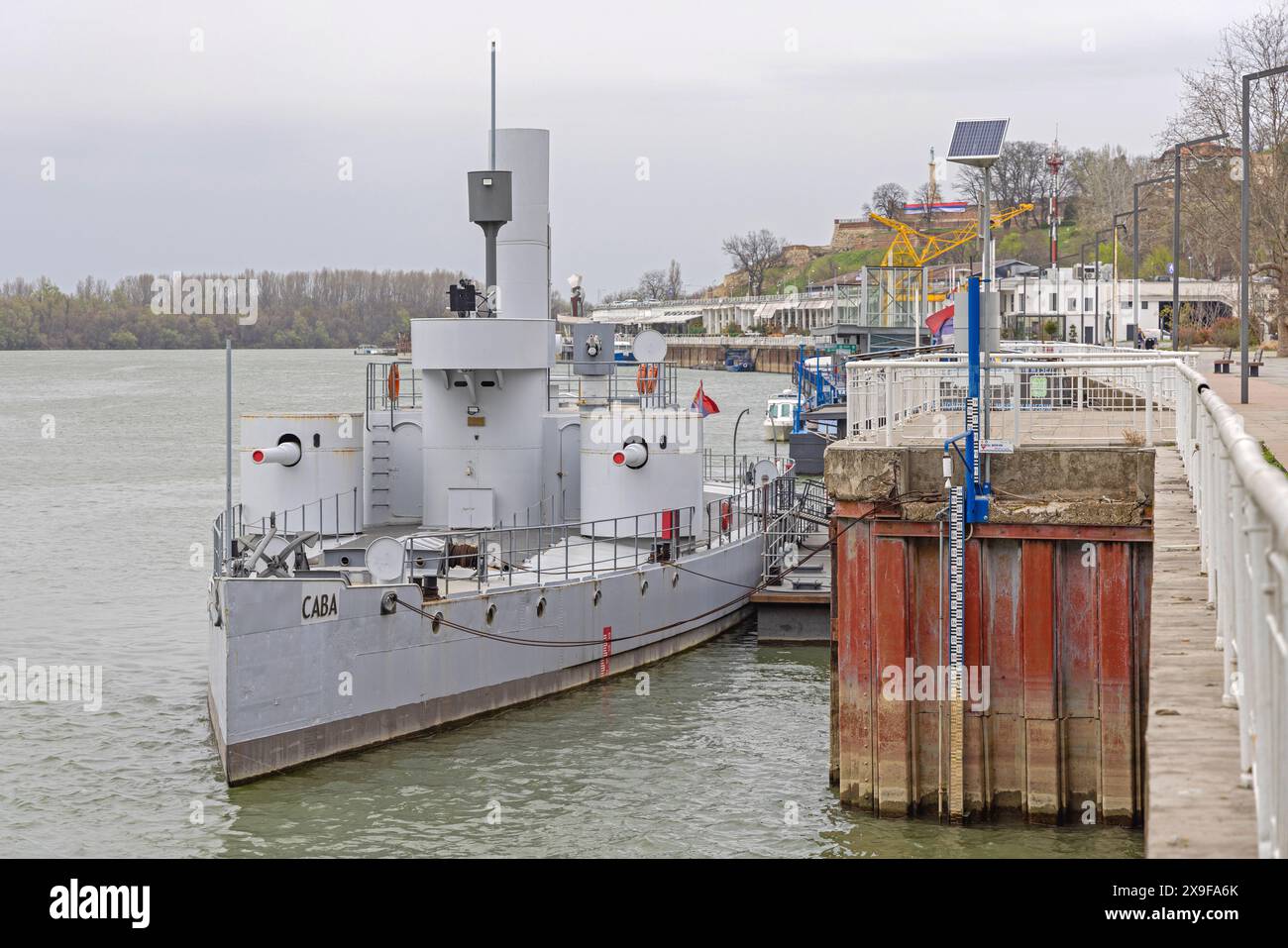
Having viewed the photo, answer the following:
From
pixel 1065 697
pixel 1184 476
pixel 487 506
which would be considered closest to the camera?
pixel 1184 476

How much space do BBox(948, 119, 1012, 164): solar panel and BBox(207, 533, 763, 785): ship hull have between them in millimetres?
9782

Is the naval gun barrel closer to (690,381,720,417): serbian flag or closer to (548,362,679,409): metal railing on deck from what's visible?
(548,362,679,409): metal railing on deck

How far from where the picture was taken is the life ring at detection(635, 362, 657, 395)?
105 feet

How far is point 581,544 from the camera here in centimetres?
2844

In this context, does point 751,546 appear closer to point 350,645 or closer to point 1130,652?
point 350,645

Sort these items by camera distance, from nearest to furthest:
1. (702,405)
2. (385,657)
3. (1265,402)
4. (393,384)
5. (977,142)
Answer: (977,142)
(385,657)
(1265,402)
(393,384)
(702,405)

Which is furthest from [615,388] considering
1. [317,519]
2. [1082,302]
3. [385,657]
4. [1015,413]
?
[1082,302]

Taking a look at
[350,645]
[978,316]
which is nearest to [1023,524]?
[978,316]

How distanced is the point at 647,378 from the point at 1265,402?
1176 centimetres

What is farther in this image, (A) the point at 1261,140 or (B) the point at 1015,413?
(A) the point at 1261,140

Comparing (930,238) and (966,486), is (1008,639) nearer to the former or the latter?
(966,486)

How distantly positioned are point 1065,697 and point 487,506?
14364mm

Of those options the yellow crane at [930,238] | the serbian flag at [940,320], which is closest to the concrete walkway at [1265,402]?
the yellow crane at [930,238]

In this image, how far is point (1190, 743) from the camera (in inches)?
239
